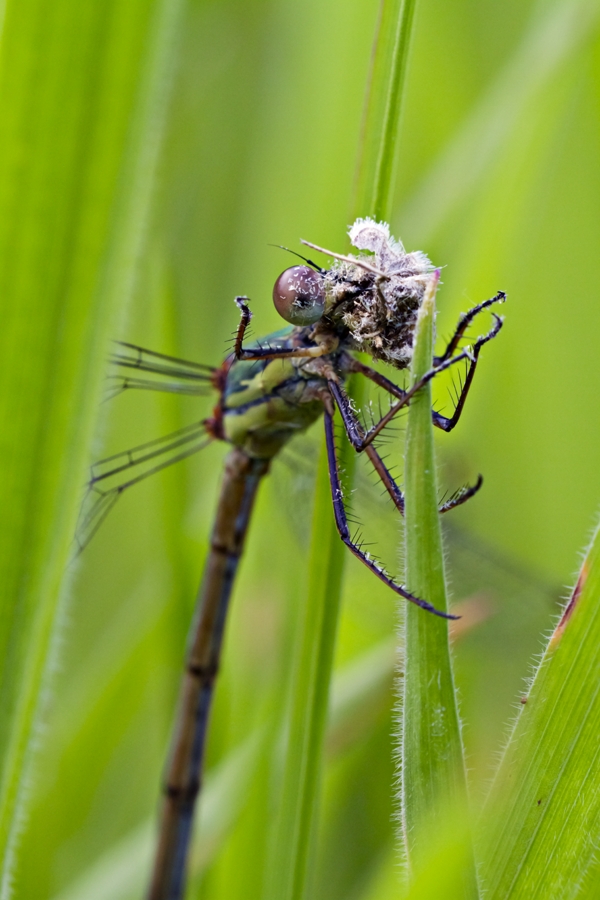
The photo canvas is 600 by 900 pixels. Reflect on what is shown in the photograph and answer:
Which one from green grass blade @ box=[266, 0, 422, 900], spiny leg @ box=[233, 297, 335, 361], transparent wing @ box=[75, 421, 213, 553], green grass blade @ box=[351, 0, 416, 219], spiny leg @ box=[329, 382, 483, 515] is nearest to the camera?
green grass blade @ box=[351, 0, 416, 219]

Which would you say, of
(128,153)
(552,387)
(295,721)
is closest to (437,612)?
(295,721)

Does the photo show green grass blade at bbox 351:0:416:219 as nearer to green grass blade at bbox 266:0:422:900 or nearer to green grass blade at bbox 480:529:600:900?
green grass blade at bbox 266:0:422:900

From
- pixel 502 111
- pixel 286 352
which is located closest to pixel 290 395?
A: pixel 286 352

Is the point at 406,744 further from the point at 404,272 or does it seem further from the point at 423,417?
the point at 404,272

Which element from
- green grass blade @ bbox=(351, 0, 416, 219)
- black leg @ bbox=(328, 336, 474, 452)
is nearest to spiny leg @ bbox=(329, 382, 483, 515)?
black leg @ bbox=(328, 336, 474, 452)

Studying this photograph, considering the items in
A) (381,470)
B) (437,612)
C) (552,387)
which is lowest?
(437,612)

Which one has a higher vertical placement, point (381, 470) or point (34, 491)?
point (381, 470)

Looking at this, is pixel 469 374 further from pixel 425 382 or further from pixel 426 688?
pixel 426 688
